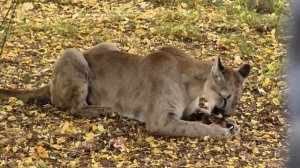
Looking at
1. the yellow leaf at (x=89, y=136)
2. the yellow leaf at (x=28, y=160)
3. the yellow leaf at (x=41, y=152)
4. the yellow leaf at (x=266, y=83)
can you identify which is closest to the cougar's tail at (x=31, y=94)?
the yellow leaf at (x=89, y=136)

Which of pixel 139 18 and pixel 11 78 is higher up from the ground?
pixel 139 18

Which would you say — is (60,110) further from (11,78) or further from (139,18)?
(139,18)

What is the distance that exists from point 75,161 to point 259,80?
11.2ft

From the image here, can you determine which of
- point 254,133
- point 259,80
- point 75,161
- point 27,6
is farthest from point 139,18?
point 75,161

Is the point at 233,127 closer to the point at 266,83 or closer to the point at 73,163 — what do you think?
the point at 73,163

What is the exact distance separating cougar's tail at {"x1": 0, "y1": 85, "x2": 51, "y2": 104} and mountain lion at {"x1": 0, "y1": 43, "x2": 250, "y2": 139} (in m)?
0.01

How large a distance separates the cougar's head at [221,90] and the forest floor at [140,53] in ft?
1.10

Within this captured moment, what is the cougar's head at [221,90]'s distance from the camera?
576 cm

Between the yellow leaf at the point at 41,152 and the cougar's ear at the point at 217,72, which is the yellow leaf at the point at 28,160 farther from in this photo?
the cougar's ear at the point at 217,72

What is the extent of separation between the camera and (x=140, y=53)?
8.37m

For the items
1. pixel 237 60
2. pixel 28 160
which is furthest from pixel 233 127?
pixel 237 60

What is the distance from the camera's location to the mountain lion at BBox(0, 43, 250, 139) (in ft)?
18.9

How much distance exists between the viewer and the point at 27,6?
1057 cm

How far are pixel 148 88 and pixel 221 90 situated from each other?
2.45 feet
